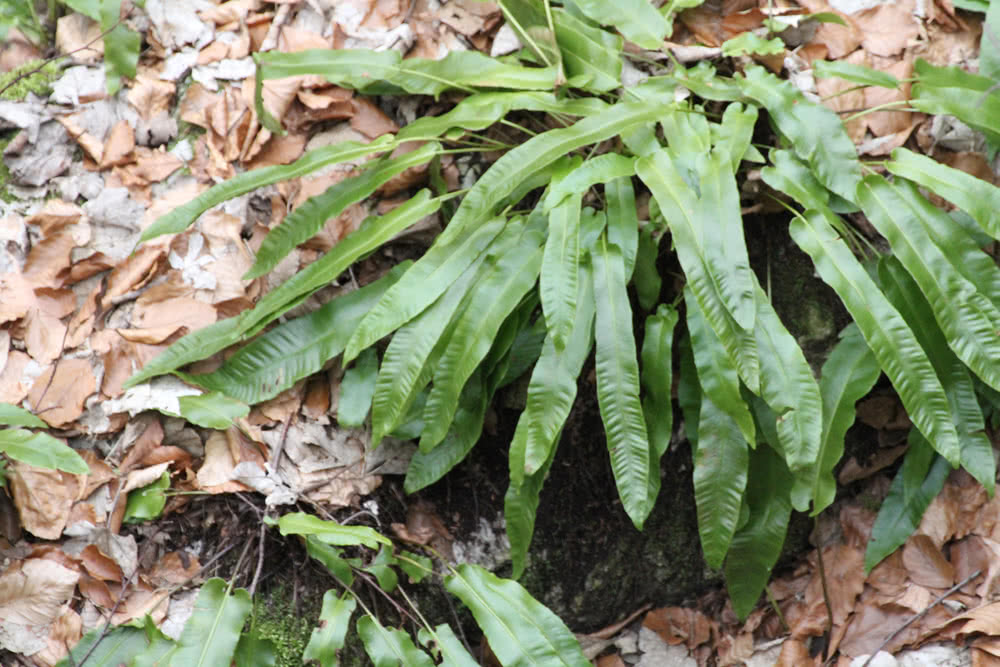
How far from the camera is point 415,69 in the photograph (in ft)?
7.63

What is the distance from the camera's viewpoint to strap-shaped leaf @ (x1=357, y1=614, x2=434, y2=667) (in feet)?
6.31

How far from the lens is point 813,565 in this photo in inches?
99.2

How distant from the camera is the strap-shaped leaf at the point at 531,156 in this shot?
1965 millimetres

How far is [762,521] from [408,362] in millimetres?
947

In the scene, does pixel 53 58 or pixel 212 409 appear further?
pixel 53 58

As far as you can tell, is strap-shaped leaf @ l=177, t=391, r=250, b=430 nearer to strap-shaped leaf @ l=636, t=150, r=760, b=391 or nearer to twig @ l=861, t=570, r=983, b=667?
strap-shaped leaf @ l=636, t=150, r=760, b=391

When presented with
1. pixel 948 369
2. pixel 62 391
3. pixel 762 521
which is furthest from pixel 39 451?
pixel 948 369

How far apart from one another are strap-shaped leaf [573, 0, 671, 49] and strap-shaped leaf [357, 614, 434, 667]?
155cm

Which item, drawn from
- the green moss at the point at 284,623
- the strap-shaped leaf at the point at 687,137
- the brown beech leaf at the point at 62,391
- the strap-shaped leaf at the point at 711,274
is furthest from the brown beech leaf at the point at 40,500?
the strap-shaped leaf at the point at 687,137

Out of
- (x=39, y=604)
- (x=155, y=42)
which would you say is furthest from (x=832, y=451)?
(x=155, y=42)

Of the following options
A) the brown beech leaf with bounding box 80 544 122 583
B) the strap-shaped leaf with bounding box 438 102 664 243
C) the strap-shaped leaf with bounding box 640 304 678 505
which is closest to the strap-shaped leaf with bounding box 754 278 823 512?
the strap-shaped leaf with bounding box 640 304 678 505

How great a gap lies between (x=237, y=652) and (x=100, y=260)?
105 centimetres

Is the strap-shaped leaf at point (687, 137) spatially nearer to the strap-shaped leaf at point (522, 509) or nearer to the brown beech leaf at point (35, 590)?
the strap-shaped leaf at point (522, 509)

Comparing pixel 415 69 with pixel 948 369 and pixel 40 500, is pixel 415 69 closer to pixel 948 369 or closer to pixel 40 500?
pixel 40 500
